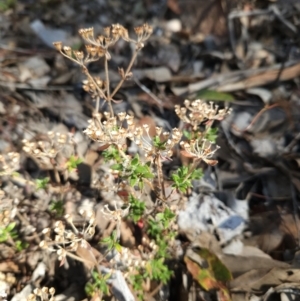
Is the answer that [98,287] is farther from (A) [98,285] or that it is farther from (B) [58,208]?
(B) [58,208]

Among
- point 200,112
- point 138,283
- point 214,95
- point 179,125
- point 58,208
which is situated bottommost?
point 138,283

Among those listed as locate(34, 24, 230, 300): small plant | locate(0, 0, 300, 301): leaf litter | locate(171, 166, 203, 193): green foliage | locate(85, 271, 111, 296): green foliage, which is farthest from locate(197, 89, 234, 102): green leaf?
locate(85, 271, 111, 296): green foliage

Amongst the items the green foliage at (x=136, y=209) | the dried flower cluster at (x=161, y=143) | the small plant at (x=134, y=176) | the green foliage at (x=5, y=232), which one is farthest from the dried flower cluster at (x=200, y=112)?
the green foliage at (x=5, y=232)

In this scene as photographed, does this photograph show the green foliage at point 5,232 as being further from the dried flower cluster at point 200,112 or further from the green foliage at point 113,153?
the dried flower cluster at point 200,112

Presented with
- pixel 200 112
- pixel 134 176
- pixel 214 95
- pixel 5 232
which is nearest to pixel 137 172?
pixel 134 176

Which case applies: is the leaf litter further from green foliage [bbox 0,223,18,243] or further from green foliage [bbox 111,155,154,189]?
green foliage [bbox 111,155,154,189]

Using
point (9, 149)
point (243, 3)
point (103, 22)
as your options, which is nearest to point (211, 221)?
point (9, 149)
